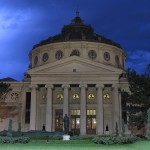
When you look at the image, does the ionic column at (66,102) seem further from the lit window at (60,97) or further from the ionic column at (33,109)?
the ionic column at (33,109)

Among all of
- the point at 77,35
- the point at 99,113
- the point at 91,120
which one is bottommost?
the point at 91,120

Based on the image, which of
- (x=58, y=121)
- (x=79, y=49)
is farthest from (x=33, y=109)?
(x=79, y=49)

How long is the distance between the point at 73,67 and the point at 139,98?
→ 59.0 feet

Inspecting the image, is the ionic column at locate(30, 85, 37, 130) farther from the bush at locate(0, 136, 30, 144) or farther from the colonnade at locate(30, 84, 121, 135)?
the bush at locate(0, 136, 30, 144)

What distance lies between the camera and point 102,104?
184ft

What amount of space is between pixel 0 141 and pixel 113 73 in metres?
33.6

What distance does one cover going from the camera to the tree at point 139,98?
138 feet

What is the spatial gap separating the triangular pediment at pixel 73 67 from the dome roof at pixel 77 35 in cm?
1014

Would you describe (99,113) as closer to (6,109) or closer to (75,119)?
(75,119)

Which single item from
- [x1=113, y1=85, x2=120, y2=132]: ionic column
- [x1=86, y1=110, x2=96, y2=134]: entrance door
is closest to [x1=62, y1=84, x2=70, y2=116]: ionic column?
[x1=86, y1=110, x2=96, y2=134]: entrance door

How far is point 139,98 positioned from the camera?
41.9 metres

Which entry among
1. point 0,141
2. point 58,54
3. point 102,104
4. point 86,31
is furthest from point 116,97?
point 0,141

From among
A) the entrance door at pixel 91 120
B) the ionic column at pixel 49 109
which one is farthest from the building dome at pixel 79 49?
the entrance door at pixel 91 120

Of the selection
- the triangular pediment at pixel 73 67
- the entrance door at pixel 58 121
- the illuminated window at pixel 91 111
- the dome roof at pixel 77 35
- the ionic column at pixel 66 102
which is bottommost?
the entrance door at pixel 58 121
